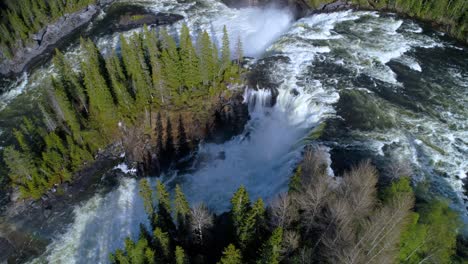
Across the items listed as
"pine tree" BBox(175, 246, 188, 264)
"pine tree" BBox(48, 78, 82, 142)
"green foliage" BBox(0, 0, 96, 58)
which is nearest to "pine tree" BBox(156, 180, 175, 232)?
"pine tree" BBox(175, 246, 188, 264)

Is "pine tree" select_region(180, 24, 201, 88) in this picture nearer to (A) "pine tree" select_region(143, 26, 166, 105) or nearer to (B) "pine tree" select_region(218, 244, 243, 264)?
(A) "pine tree" select_region(143, 26, 166, 105)

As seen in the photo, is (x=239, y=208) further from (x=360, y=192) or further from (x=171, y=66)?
(x=171, y=66)

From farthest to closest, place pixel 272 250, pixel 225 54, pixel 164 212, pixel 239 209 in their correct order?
pixel 225 54
pixel 164 212
pixel 239 209
pixel 272 250

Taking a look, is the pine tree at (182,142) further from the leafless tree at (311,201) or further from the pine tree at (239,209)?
the leafless tree at (311,201)

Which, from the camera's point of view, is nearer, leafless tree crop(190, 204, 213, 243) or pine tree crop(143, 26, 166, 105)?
leafless tree crop(190, 204, 213, 243)

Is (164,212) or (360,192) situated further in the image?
(164,212)

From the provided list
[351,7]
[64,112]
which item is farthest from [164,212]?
[351,7]

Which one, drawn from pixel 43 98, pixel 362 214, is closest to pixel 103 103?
pixel 43 98
